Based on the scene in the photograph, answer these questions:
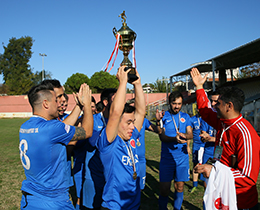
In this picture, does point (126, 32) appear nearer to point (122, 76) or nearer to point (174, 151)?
point (122, 76)

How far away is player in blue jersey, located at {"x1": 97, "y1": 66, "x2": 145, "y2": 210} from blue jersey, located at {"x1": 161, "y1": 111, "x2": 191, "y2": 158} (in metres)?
2.18

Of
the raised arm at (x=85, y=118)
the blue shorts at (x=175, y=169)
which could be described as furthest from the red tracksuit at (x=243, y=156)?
the blue shorts at (x=175, y=169)

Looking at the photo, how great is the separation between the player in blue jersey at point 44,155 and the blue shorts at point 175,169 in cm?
268

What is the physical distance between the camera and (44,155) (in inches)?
96.1

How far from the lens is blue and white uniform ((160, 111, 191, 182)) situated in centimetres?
488

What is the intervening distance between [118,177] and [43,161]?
88 centimetres

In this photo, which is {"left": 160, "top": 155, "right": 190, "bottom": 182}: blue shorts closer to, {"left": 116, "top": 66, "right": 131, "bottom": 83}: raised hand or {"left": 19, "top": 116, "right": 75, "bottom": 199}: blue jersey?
{"left": 19, "top": 116, "right": 75, "bottom": 199}: blue jersey

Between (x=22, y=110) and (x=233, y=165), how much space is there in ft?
158

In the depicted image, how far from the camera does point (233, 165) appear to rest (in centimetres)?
266

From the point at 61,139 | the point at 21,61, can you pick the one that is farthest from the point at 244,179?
the point at 21,61

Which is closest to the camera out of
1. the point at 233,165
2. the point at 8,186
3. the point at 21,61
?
the point at 233,165

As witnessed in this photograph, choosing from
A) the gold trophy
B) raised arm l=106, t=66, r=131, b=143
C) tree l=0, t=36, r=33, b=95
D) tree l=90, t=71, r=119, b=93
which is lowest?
raised arm l=106, t=66, r=131, b=143

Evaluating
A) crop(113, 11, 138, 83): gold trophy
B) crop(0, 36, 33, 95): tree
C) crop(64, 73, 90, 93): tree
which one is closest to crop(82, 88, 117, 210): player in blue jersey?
crop(113, 11, 138, 83): gold trophy

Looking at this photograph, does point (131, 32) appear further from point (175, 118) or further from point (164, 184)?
point (164, 184)
